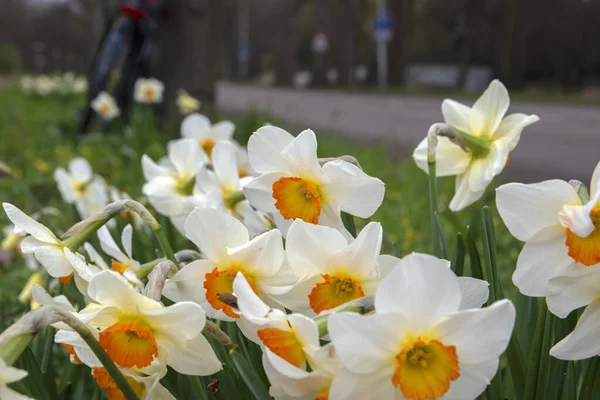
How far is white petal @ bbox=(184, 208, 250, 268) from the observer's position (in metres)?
0.74

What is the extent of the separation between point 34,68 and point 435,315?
3682 centimetres

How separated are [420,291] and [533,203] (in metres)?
0.22

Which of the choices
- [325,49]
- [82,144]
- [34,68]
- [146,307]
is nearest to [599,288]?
[146,307]

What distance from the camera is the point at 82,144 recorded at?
15.2ft

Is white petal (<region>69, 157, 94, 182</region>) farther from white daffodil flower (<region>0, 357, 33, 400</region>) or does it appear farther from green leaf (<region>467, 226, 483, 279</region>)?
white daffodil flower (<region>0, 357, 33, 400</region>)

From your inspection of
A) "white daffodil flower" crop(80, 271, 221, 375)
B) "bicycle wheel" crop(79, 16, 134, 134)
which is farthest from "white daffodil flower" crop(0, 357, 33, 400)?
"bicycle wheel" crop(79, 16, 134, 134)

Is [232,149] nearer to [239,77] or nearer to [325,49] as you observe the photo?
[325,49]

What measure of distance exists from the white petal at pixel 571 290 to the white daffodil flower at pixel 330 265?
173mm

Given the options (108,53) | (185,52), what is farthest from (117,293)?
(185,52)

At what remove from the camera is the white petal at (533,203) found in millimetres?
708

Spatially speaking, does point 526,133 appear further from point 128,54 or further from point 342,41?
point 342,41

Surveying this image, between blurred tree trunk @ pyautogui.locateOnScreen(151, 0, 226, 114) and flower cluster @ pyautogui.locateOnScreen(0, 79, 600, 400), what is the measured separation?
169 inches

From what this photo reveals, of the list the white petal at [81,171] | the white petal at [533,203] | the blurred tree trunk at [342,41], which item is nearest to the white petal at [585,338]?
the white petal at [533,203]

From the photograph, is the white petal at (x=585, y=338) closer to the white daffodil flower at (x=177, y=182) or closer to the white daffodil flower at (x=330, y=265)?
the white daffodil flower at (x=330, y=265)
